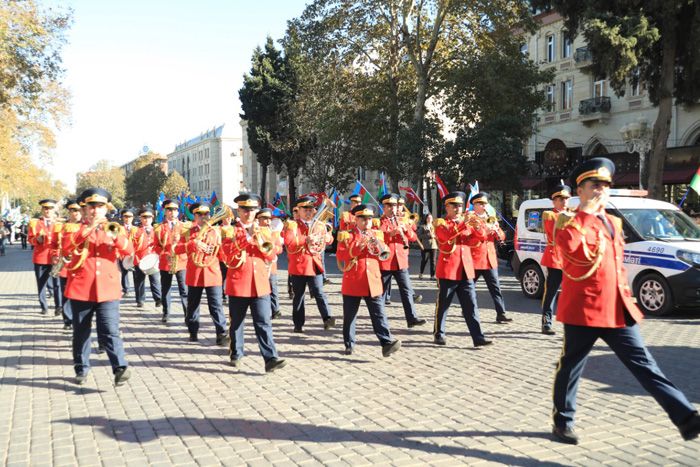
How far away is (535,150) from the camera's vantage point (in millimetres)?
40500

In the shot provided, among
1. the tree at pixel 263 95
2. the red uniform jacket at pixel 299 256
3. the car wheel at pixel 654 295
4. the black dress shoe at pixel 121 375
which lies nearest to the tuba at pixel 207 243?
the red uniform jacket at pixel 299 256

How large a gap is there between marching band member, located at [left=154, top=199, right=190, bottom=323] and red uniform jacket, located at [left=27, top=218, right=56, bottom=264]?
81.8 inches

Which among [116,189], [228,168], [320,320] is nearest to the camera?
[320,320]

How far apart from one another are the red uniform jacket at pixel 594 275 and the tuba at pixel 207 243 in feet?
15.7

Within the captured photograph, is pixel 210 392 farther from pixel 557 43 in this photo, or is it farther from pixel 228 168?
pixel 228 168

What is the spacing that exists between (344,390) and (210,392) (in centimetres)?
135

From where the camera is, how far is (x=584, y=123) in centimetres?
3625

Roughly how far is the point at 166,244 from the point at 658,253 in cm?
825

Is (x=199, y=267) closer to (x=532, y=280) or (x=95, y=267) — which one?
(x=95, y=267)

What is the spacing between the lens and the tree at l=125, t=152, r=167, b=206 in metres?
101

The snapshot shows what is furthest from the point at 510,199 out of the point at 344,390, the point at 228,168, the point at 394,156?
the point at 228,168

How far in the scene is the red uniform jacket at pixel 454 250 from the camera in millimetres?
8617

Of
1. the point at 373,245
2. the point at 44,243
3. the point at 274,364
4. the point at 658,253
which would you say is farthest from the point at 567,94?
the point at 274,364

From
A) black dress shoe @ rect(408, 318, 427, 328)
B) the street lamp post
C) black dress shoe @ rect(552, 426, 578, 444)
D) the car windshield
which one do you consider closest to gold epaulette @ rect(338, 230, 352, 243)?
black dress shoe @ rect(408, 318, 427, 328)
